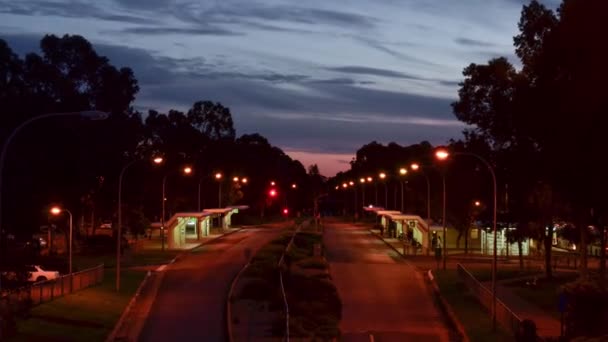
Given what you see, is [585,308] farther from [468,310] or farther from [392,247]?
[392,247]

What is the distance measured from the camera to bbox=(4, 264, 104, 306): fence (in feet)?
122

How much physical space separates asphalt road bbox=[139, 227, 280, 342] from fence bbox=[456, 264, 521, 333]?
32.2ft

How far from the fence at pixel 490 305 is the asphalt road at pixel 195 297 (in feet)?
32.2

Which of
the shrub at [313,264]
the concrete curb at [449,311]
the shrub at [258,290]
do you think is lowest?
the concrete curb at [449,311]

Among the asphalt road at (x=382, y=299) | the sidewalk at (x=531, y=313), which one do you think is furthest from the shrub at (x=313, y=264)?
the sidewalk at (x=531, y=313)

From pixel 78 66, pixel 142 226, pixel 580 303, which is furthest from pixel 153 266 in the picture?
pixel 580 303

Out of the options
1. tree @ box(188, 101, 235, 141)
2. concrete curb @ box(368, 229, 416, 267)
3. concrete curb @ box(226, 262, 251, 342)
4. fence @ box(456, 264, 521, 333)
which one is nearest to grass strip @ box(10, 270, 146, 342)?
concrete curb @ box(226, 262, 251, 342)

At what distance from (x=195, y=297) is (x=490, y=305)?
1470cm

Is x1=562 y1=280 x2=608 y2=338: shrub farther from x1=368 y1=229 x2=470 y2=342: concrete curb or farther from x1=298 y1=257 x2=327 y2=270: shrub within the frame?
x1=298 y1=257 x2=327 y2=270: shrub

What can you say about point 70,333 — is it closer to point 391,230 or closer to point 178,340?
point 178,340

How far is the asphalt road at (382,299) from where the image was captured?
36031mm

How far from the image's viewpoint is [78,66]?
8188 centimetres

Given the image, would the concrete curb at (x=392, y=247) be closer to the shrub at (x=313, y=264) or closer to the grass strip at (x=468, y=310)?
the shrub at (x=313, y=264)

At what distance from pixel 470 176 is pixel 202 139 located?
69.2 metres
